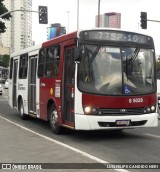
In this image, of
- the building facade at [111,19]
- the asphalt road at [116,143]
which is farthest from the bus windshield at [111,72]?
the building facade at [111,19]

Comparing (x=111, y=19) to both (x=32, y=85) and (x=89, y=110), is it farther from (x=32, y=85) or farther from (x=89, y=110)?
(x=89, y=110)

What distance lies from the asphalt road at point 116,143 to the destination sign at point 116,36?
2.76 meters

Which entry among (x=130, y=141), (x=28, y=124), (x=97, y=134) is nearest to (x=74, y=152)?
(x=130, y=141)

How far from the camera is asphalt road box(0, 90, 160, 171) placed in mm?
9164

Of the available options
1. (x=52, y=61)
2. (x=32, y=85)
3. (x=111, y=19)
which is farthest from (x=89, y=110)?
(x=111, y=19)

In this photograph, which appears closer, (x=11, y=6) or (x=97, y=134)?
(x=97, y=134)

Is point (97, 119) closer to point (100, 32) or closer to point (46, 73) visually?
point (100, 32)

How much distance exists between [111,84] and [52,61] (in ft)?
8.87

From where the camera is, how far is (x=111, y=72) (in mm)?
11516

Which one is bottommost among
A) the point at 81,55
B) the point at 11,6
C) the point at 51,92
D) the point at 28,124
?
the point at 28,124

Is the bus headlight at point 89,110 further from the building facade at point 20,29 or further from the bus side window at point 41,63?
the building facade at point 20,29

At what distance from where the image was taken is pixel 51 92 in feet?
44.0

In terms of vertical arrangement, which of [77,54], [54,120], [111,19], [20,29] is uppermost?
[20,29]

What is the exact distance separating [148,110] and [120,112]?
89cm
